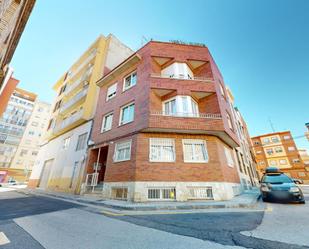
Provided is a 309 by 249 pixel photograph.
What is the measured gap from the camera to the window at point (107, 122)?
1267cm

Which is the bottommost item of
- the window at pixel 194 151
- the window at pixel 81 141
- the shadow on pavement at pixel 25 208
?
the shadow on pavement at pixel 25 208

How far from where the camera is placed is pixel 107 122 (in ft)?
43.0

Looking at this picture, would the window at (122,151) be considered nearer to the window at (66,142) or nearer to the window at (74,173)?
the window at (74,173)

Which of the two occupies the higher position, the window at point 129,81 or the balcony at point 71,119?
the window at point 129,81

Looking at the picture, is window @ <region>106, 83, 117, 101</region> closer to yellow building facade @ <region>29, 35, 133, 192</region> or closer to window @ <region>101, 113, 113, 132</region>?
window @ <region>101, 113, 113, 132</region>

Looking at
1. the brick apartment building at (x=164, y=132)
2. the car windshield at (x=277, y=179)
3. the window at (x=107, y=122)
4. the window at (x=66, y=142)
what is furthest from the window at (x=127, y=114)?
the car windshield at (x=277, y=179)

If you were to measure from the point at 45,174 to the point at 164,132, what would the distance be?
17874 mm

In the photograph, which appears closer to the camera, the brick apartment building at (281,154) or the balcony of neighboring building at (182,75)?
the balcony of neighboring building at (182,75)

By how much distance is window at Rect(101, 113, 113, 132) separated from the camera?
1267cm

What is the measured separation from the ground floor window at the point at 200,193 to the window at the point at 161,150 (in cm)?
203

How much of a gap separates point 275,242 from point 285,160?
52206 millimetres

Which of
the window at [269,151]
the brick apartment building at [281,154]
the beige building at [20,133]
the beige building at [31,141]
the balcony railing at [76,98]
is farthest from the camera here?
the window at [269,151]

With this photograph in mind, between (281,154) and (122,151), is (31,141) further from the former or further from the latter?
(281,154)

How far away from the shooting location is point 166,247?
8.68 feet
